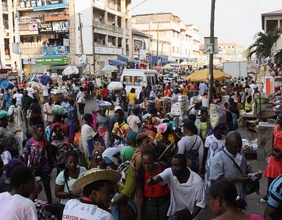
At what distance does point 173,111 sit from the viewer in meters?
13.1

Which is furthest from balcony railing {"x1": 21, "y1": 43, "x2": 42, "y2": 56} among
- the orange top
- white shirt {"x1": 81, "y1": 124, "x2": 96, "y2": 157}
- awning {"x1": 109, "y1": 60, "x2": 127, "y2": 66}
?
the orange top

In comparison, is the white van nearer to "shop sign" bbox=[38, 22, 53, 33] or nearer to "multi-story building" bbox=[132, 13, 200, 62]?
"shop sign" bbox=[38, 22, 53, 33]

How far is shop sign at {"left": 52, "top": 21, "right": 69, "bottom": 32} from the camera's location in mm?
41562

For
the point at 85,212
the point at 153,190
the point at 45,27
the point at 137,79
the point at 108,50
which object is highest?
the point at 45,27

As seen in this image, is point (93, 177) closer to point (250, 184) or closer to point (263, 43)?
point (250, 184)

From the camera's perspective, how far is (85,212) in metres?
2.65

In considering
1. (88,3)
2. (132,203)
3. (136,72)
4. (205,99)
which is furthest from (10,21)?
(132,203)

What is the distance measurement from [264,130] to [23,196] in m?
7.50

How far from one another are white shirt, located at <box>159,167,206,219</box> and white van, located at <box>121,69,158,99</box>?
17.2 metres

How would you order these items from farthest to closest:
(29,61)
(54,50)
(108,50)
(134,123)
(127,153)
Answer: (108,50)
(29,61)
(54,50)
(134,123)
(127,153)

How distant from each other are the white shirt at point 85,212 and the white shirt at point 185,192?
1.33 meters

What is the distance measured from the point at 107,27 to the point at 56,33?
6.64 metres

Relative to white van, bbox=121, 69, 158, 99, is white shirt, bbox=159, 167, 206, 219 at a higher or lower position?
lower

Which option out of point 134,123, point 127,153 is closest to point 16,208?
point 127,153
